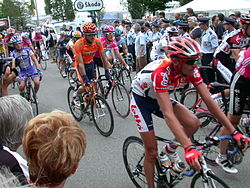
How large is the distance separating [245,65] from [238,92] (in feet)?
1.16

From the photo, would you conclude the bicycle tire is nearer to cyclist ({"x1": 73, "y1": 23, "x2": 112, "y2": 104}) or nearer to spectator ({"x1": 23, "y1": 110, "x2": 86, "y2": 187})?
cyclist ({"x1": 73, "y1": 23, "x2": 112, "y2": 104})

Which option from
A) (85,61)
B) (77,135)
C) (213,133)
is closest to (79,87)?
(85,61)

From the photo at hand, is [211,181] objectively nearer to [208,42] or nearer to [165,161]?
[165,161]

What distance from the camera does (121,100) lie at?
6.55 metres

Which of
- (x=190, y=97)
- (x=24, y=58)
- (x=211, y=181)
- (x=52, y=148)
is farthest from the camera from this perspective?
(x=24, y=58)

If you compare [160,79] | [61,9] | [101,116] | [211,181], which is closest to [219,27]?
[101,116]

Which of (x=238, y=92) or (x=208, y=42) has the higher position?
(x=208, y=42)

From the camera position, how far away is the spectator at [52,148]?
1396 mm

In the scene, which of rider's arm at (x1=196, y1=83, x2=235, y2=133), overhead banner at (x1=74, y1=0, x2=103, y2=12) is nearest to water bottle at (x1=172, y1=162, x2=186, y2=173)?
rider's arm at (x1=196, y1=83, x2=235, y2=133)

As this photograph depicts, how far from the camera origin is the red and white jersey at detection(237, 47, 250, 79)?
340cm

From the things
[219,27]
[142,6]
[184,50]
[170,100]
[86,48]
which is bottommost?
[170,100]

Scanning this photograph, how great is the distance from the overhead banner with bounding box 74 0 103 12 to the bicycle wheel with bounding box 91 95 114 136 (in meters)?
5.20

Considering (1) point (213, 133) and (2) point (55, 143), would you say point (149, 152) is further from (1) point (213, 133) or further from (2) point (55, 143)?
(2) point (55, 143)

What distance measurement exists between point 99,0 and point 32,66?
12.7 ft
